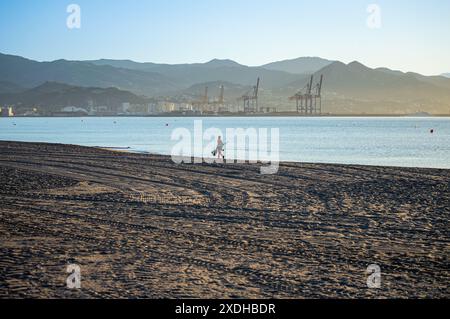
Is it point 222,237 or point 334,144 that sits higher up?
point 222,237

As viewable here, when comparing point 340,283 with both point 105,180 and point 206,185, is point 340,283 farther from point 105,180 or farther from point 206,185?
point 105,180

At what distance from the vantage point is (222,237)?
1049cm

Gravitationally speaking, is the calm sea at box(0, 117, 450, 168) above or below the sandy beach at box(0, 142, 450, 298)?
below

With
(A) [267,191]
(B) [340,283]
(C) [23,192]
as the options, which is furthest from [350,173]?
(B) [340,283]

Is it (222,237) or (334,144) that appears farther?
(334,144)

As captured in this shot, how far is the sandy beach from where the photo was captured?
7.43 meters

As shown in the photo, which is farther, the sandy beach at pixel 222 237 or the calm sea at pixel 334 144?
the calm sea at pixel 334 144

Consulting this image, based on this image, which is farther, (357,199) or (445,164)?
(445,164)

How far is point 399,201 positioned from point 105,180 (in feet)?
32.7

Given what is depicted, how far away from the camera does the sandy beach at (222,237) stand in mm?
7426

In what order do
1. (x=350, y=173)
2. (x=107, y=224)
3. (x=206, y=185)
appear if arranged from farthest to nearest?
1. (x=350, y=173)
2. (x=206, y=185)
3. (x=107, y=224)

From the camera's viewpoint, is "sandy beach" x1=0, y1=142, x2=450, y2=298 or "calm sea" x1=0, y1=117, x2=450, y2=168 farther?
"calm sea" x1=0, y1=117, x2=450, y2=168

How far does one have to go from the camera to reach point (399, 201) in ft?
50.8

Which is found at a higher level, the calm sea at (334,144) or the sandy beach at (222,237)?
the sandy beach at (222,237)
